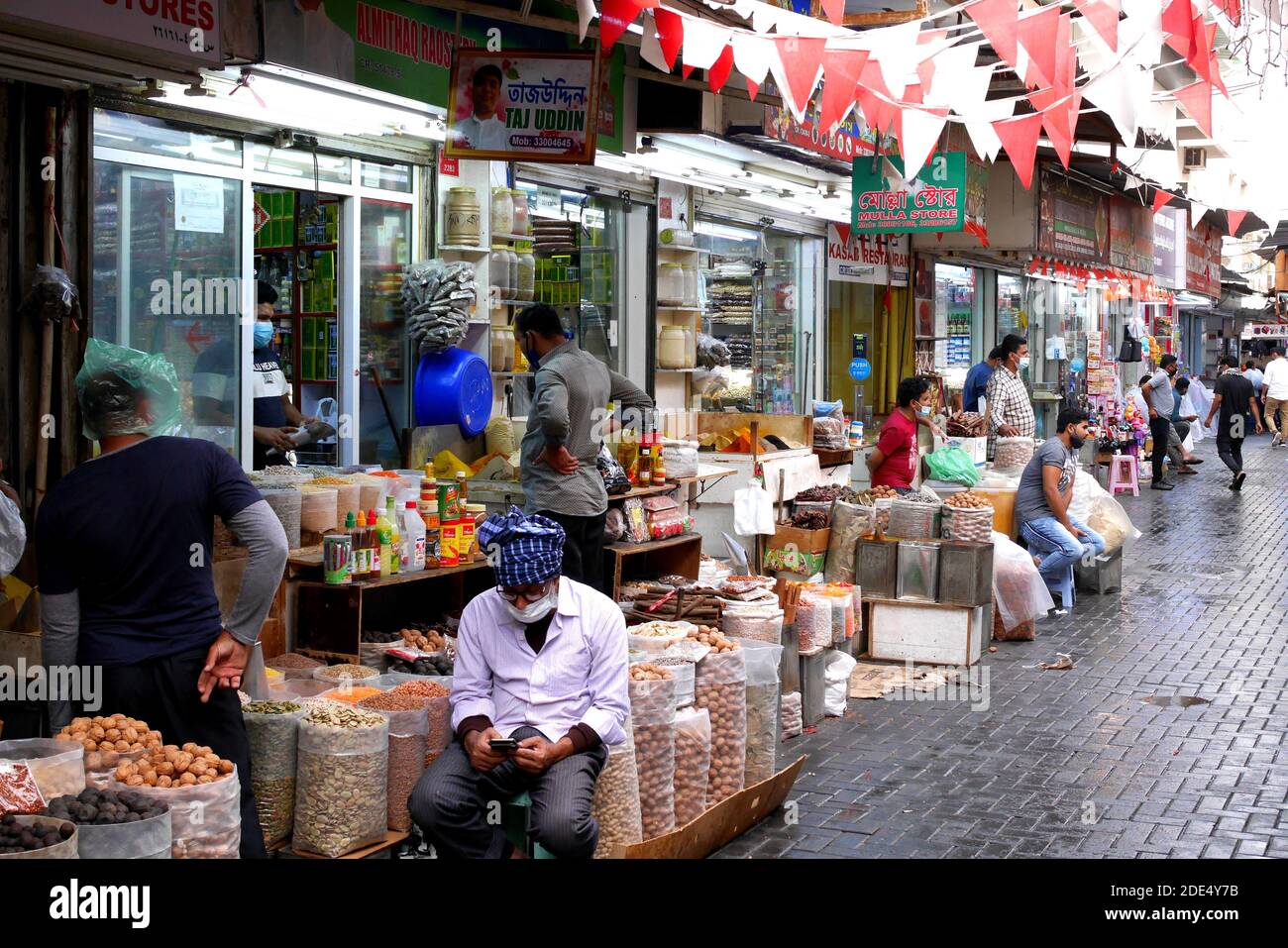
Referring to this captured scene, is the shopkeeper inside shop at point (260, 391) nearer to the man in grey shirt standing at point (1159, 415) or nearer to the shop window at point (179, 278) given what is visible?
the shop window at point (179, 278)

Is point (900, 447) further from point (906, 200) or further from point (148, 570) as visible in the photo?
point (148, 570)

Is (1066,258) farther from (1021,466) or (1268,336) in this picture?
(1268,336)

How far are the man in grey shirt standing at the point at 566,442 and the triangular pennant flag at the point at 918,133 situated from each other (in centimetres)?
228

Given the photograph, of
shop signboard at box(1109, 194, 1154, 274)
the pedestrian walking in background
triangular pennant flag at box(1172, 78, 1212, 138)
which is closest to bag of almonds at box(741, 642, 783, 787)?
triangular pennant flag at box(1172, 78, 1212, 138)

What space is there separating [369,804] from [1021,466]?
31.4 ft

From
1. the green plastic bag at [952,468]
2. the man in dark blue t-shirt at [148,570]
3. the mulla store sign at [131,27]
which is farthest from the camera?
the green plastic bag at [952,468]

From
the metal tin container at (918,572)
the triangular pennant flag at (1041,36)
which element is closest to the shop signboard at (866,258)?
the metal tin container at (918,572)

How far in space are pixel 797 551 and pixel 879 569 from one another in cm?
61

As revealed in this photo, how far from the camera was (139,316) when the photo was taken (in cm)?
743

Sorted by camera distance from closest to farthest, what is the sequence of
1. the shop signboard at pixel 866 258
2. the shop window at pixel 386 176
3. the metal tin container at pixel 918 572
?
the shop window at pixel 386 176 < the metal tin container at pixel 918 572 < the shop signboard at pixel 866 258

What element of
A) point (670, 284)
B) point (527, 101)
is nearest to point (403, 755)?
point (527, 101)

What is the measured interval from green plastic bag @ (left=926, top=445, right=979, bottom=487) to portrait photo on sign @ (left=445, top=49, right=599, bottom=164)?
5.66 meters

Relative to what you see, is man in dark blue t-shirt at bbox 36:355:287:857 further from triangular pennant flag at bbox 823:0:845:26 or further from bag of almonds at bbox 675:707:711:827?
triangular pennant flag at bbox 823:0:845:26

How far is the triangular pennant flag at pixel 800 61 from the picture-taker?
23.8 feet
